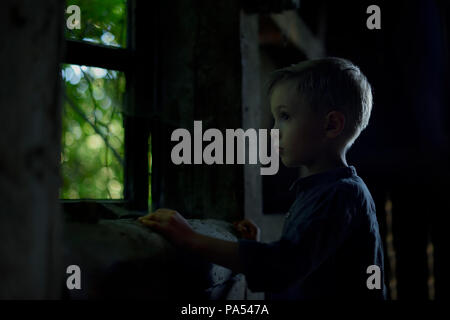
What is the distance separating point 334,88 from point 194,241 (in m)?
0.57

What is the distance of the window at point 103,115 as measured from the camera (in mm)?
1449

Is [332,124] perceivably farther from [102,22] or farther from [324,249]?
[102,22]

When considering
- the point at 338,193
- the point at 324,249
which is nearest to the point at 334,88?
the point at 338,193

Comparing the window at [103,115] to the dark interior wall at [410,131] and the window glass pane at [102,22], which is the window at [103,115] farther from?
the dark interior wall at [410,131]

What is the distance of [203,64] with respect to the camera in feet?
5.46

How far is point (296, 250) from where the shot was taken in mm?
942

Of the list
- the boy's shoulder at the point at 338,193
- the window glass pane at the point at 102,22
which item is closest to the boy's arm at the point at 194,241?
the boy's shoulder at the point at 338,193

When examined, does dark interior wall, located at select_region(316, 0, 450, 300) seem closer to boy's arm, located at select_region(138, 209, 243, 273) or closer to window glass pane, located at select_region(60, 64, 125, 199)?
window glass pane, located at select_region(60, 64, 125, 199)

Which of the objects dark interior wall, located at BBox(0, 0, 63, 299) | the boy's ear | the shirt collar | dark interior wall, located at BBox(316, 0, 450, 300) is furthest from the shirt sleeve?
dark interior wall, located at BBox(316, 0, 450, 300)

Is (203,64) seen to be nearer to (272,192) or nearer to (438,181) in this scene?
(272,192)
